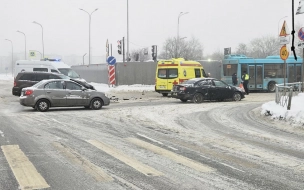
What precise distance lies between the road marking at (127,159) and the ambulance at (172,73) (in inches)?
616

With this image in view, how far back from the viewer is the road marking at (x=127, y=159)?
19.3 feet

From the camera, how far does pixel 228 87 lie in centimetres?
2044

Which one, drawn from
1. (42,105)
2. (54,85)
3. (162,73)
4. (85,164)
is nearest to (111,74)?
(162,73)

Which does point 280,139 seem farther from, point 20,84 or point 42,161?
point 20,84

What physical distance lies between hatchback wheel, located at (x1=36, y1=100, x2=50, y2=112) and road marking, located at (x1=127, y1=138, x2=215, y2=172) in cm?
747

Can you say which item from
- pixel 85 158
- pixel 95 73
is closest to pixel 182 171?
pixel 85 158

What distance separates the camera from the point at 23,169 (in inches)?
237

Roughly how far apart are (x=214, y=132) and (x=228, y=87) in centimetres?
1080

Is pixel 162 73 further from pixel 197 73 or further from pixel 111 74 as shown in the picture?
pixel 111 74

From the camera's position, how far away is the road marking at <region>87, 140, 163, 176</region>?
19.3 feet

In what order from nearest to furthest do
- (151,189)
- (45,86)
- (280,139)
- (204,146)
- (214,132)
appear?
(151,189) < (204,146) < (280,139) < (214,132) < (45,86)

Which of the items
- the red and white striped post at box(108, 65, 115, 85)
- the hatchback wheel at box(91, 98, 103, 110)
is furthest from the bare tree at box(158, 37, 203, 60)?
the hatchback wheel at box(91, 98, 103, 110)

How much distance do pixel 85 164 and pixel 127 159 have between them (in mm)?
839

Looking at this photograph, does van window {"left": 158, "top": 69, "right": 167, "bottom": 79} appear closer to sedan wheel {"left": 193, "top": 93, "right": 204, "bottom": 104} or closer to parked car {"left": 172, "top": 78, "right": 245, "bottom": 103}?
parked car {"left": 172, "top": 78, "right": 245, "bottom": 103}
